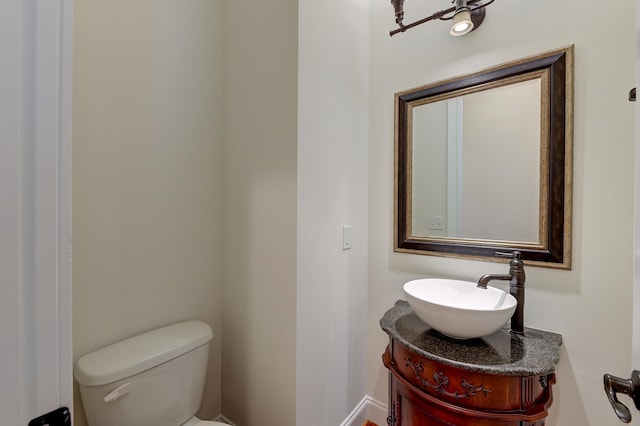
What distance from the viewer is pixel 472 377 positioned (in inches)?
35.6

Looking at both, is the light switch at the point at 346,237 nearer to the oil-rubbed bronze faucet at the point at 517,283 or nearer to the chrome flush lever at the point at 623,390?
the oil-rubbed bronze faucet at the point at 517,283

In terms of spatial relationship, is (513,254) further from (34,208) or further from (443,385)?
(34,208)

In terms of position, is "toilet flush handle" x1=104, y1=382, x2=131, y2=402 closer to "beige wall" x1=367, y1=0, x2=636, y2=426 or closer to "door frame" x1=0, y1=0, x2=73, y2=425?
"door frame" x1=0, y1=0, x2=73, y2=425

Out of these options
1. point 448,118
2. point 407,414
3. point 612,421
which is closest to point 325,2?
point 448,118

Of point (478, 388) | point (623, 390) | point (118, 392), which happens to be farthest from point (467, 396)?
point (118, 392)

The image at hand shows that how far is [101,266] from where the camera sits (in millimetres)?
1103

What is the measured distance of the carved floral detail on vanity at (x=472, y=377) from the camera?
34.4 inches

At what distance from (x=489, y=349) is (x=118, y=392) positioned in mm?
1303

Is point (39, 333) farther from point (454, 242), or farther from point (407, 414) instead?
point (454, 242)

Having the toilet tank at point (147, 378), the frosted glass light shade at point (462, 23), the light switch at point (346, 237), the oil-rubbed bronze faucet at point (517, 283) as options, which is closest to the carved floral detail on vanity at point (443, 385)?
the oil-rubbed bronze faucet at point (517, 283)

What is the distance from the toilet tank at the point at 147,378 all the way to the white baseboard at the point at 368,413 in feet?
2.81

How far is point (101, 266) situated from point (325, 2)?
4.89 feet

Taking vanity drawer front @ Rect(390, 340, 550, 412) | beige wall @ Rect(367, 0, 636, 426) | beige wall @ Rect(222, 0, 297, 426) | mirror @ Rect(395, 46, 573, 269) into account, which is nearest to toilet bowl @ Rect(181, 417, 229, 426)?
beige wall @ Rect(222, 0, 297, 426)

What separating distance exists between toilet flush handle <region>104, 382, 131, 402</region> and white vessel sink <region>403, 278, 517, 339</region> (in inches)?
42.0
